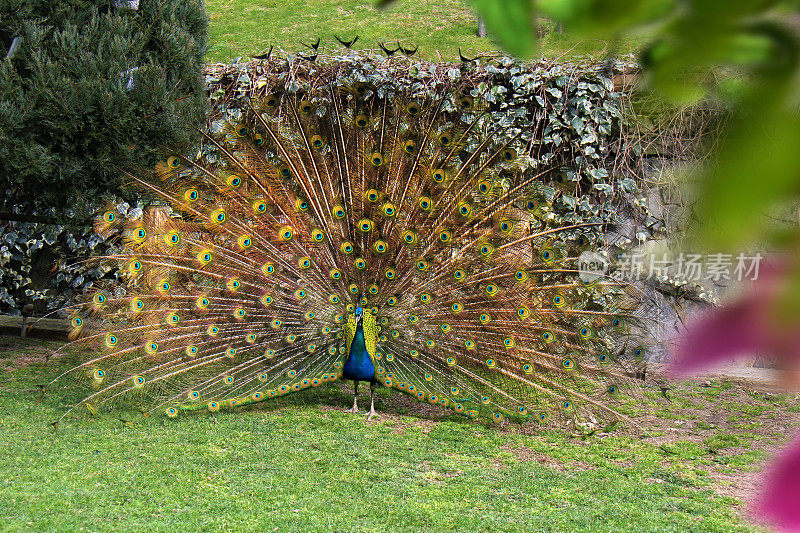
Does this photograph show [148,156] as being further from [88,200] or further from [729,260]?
[729,260]

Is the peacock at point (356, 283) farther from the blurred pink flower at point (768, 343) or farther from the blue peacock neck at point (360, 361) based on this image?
the blurred pink flower at point (768, 343)

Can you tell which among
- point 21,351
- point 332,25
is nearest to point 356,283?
point 21,351

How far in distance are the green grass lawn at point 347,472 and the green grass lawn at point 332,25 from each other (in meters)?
9.27

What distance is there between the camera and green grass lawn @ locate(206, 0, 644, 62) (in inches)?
539

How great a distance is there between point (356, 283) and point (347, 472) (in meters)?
1.51

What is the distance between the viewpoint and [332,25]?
50.4 ft

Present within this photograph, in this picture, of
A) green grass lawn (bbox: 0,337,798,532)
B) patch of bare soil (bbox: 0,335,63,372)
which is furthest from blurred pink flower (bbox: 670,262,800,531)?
patch of bare soil (bbox: 0,335,63,372)

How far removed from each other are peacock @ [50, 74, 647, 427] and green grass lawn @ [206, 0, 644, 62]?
8.30 metres

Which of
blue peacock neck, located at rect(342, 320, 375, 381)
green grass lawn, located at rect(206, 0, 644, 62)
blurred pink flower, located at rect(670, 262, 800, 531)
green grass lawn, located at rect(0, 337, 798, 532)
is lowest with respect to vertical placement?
green grass lawn, located at rect(0, 337, 798, 532)

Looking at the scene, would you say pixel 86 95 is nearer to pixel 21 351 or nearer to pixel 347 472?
pixel 21 351

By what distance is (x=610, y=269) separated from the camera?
564 cm

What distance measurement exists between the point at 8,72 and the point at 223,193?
1461 mm

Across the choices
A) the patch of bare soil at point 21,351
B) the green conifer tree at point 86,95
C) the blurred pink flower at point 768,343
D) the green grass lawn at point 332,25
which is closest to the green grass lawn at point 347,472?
the patch of bare soil at point 21,351

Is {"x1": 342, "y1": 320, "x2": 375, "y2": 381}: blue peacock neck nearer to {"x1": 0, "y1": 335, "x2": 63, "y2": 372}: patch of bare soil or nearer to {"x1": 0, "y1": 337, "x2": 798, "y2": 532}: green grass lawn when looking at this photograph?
{"x1": 0, "y1": 337, "x2": 798, "y2": 532}: green grass lawn
